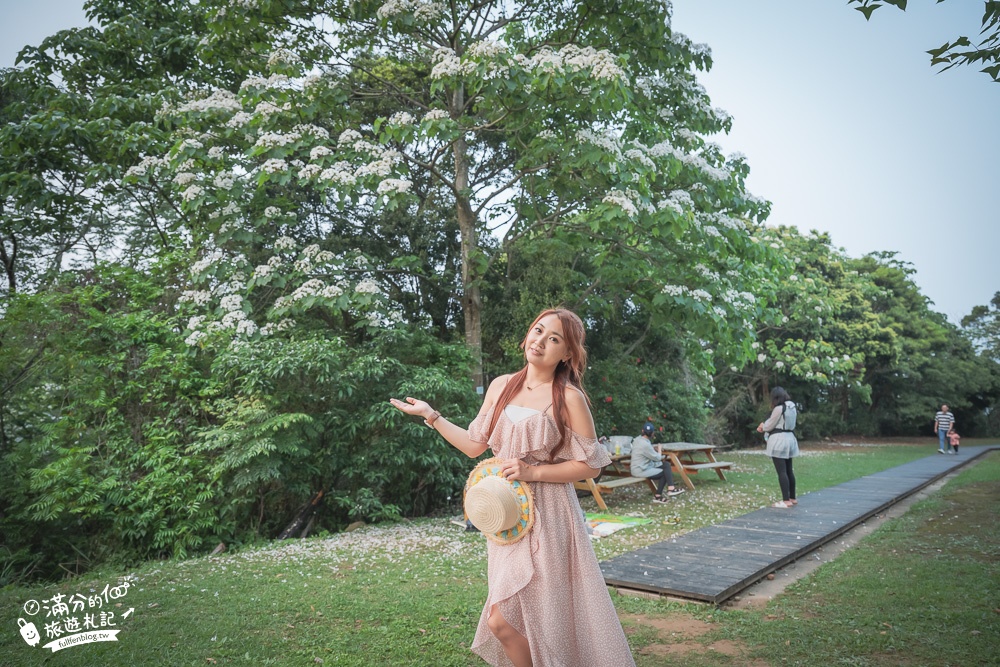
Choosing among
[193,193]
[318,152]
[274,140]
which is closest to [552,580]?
[318,152]

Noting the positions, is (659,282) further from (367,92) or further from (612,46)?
(367,92)

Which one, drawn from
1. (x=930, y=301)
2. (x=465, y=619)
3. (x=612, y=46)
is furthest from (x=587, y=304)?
(x=930, y=301)

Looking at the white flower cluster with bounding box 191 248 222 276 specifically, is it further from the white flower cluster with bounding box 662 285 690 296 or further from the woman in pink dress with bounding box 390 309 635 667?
the woman in pink dress with bounding box 390 309 635 667

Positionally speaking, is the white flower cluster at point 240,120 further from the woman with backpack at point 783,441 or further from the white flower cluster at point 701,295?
the woman with backpack at point 783,441

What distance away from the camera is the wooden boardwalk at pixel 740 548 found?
5.52 meters

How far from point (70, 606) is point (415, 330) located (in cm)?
547

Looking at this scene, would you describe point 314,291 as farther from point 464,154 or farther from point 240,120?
point 464,154

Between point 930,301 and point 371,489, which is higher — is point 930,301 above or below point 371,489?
above

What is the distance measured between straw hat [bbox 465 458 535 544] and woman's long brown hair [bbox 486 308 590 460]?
252mm

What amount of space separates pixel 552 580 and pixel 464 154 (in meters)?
8.66

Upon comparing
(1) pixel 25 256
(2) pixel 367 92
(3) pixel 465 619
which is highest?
(2) pixel 367 92

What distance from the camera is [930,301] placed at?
27.1m

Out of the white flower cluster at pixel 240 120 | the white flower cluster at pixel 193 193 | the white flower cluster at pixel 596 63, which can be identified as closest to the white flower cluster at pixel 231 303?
the white flower cluster at pixel 193 193

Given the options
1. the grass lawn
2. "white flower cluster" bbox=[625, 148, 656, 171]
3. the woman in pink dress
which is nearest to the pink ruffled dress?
the woman in pink dress
